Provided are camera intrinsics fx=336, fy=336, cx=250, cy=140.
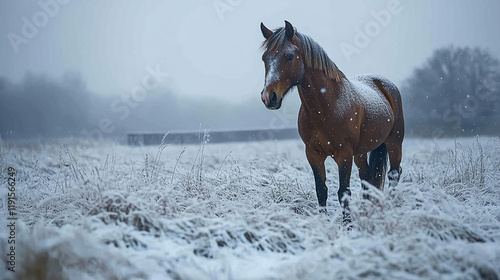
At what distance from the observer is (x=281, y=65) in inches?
137

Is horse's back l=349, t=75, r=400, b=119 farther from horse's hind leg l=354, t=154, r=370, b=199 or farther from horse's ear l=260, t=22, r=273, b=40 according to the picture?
horse's ear l=260, t=22, r=273, b=40

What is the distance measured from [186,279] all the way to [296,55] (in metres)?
2.45

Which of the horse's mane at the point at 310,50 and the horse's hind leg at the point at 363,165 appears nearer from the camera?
the horse's mane at the point at 310,50

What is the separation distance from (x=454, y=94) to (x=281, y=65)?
38.5ft

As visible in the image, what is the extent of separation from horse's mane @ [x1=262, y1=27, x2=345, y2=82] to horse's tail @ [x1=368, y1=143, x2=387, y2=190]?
1609 millimetres

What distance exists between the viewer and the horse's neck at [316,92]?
146 inches

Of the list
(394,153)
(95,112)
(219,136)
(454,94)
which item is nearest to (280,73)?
(394,153)

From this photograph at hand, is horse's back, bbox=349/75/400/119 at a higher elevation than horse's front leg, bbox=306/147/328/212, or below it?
higher

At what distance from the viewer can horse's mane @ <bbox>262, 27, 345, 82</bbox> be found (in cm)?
354

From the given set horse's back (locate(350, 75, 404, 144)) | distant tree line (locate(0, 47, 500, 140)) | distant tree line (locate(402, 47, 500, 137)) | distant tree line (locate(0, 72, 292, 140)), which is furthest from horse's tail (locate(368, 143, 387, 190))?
distant tree line (locate(0, 72, 292, 140))

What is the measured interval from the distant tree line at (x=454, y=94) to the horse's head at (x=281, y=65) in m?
10.6

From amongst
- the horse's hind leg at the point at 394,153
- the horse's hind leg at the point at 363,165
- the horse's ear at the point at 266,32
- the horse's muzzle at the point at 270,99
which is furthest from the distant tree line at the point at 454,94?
the horse's muzzle at the point at 270,99

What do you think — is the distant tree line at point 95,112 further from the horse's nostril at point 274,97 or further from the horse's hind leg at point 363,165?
the horse's nostril at point 274,97

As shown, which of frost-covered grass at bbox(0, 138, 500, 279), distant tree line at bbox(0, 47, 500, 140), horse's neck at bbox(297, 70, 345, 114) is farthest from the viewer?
distant tree line at bbox(0, 47, 500, 140)
